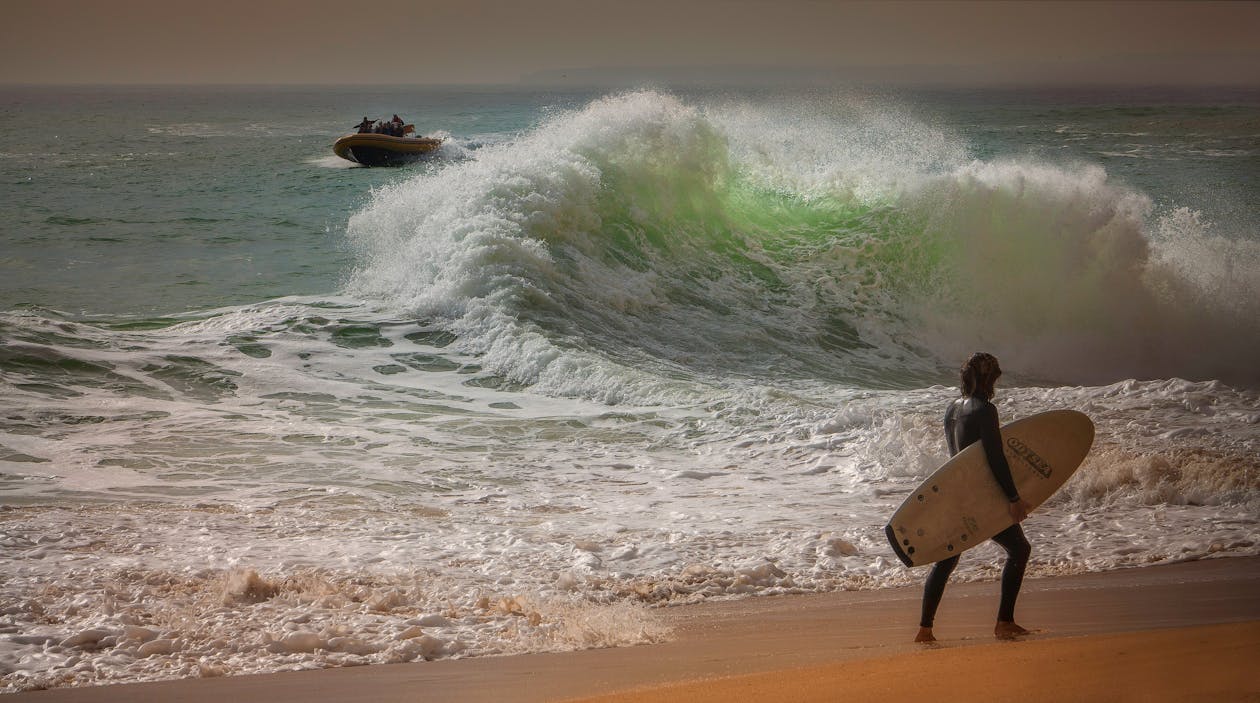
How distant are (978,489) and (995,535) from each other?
178mm

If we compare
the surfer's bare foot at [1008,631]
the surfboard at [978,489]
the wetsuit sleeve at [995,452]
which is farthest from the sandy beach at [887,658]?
the wetsuit sleeve at [995,452]

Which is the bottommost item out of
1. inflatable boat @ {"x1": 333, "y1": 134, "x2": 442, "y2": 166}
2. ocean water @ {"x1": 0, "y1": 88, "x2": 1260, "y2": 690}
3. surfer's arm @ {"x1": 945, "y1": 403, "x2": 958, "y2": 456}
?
ocean water @ {"x1": 0, "y1": 88, "x2": 1260, "y2": 690}

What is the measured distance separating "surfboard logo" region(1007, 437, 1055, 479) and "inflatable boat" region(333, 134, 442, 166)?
2291cm

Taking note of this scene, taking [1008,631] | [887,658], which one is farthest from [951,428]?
[887,658]

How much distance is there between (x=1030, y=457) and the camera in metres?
3.74

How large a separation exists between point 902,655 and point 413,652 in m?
1.66

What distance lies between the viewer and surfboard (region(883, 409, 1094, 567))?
3537mm

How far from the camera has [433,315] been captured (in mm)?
10188

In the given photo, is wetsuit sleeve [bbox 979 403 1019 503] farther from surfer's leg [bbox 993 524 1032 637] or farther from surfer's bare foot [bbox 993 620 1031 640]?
surfer's bare foot [bbox 993 620 1031 640]

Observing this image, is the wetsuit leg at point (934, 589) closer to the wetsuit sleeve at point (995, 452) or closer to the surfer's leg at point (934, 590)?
the surfer's leg at point (934, 590)

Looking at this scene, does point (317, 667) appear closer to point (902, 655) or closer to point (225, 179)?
point (902, 655)

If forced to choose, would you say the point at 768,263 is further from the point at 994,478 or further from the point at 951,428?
the point at 994,478

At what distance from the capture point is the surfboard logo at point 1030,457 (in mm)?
3738

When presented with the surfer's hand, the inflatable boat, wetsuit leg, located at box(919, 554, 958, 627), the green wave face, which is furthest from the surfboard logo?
the inflatable boat
